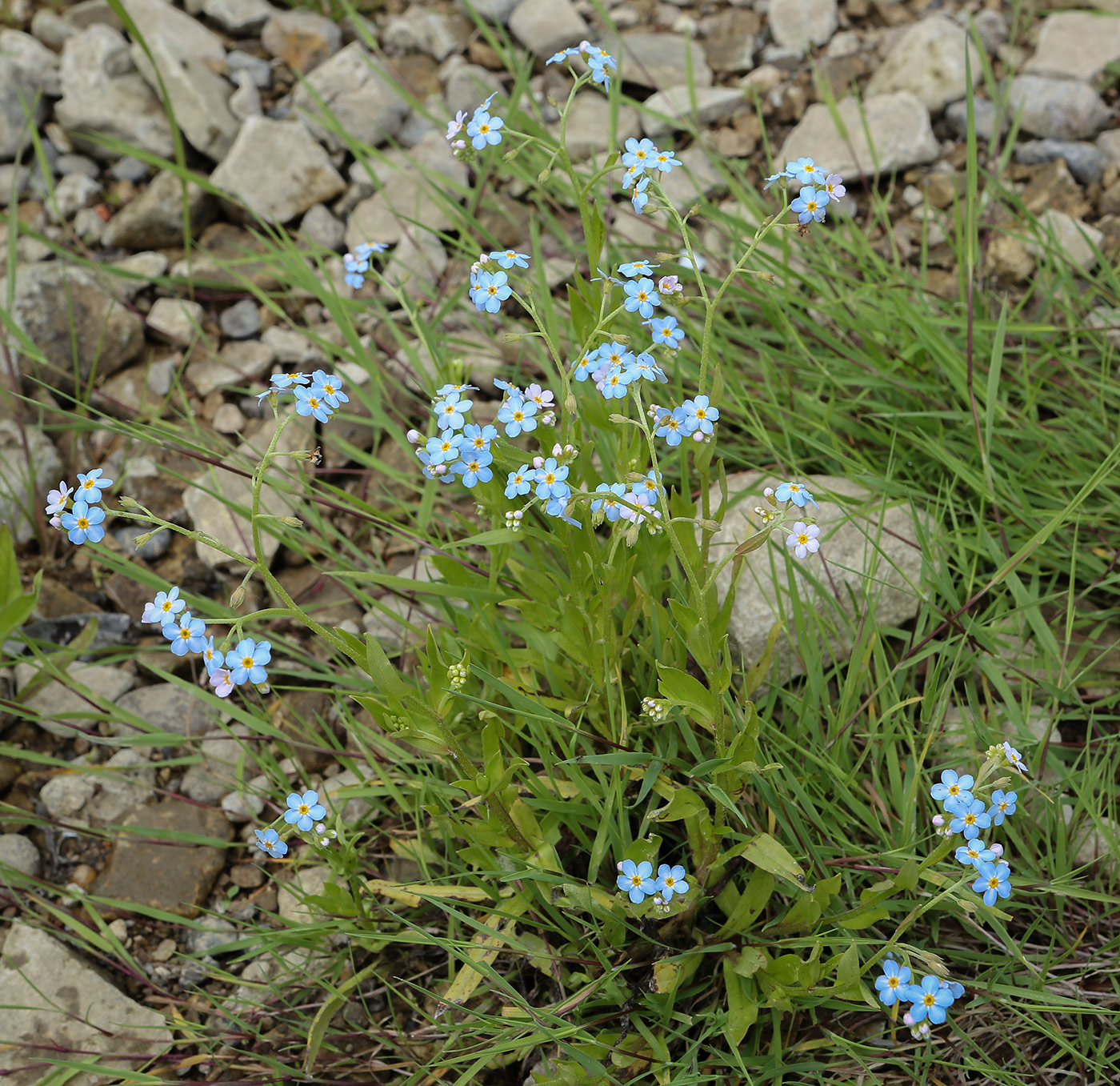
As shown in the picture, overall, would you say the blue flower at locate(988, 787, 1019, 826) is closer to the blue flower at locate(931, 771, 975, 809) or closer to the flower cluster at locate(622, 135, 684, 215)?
the blue flower at locate(931, 771, 975, 809)

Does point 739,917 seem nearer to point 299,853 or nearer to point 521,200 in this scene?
point 299,853

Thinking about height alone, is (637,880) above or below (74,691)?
below

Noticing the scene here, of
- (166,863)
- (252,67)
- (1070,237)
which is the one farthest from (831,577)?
(252,67)

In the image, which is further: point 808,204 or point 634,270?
point 634,270

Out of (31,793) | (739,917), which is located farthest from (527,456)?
(31,793)

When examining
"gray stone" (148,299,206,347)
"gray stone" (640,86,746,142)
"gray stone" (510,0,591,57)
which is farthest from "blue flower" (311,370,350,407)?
"gray stone" (510,0,591,57)

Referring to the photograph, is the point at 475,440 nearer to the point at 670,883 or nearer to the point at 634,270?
the point at 634,270
